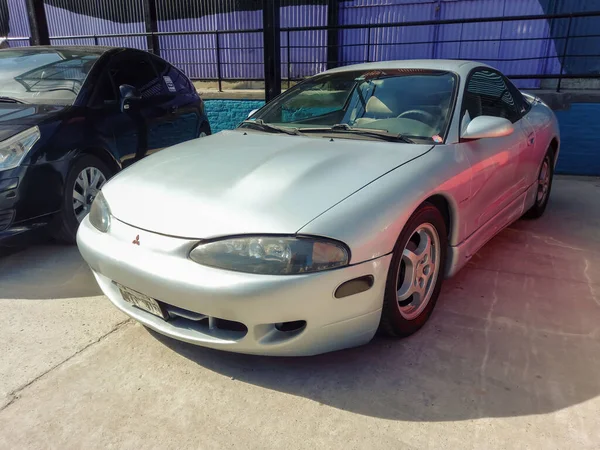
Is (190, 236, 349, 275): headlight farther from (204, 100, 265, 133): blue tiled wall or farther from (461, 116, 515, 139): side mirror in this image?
(204, 100, 265, 133): blue tiled wall

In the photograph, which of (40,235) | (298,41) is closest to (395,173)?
(40,235)

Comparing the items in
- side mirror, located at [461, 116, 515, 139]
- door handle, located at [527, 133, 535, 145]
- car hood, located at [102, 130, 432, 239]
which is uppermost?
side mirror, located at [461, 116, 515, 139]

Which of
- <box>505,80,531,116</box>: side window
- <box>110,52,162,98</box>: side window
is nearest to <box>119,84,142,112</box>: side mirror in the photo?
<box>110,52,162,98</box>: side window

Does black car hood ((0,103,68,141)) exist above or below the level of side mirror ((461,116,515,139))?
below

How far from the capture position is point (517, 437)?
190 centimetres

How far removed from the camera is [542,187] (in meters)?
4.50

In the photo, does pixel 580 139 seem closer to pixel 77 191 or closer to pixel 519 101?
pixel 519 101

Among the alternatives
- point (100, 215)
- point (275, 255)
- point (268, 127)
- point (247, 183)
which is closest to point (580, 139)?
point (268, 127)

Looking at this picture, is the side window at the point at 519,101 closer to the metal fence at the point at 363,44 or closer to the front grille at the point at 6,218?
the metal fence at the point at 363,44

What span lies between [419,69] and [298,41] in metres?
7.60

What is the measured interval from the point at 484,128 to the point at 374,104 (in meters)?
0.75

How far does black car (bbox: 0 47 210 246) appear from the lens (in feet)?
11.2

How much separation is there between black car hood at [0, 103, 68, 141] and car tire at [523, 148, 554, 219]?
13.8ft

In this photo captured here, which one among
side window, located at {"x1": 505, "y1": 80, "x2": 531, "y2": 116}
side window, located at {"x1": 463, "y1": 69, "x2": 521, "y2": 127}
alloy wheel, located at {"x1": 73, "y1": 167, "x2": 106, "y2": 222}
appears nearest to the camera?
side window, located at {"x1": 463, "y1": 69, "x2": 521, "y2": 127}
